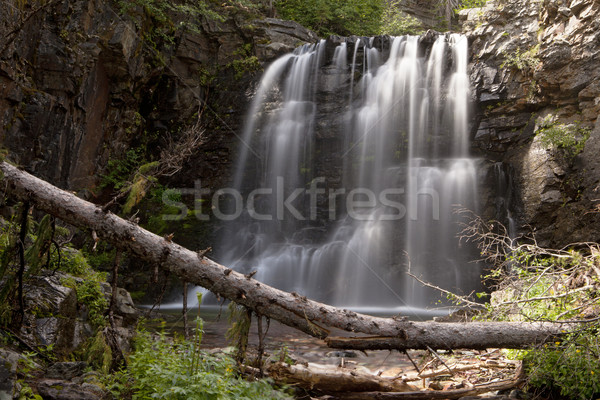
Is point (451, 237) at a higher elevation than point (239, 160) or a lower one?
lower

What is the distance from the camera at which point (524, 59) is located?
1269 cm

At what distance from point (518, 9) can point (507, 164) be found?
184 inches

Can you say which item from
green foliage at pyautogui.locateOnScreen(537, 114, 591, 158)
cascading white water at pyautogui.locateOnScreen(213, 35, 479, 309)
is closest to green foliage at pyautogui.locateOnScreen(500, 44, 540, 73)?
cascading white water at pyautogui.locateOnScreen(213, 35, 479, 309)

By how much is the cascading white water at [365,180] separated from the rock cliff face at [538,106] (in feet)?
2.58

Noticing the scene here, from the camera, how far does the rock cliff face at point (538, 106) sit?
36.5ft

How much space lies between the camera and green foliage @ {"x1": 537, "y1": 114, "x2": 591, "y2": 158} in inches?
442

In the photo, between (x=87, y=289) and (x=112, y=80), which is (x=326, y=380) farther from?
(x=112, y=80)

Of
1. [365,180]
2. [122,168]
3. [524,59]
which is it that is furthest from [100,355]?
[524,59]

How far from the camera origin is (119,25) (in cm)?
1318

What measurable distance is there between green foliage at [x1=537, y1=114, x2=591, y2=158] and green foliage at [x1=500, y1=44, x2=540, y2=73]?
200cm

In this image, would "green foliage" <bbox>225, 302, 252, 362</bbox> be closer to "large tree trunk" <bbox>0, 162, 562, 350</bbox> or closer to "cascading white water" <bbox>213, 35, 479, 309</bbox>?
"large tree trunk" <bbox>0, 162, 562, 350</bbox>

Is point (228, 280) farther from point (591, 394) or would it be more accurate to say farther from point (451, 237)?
point (451, 237)

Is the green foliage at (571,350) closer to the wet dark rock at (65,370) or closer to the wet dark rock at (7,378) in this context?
the wet dark rock at (65,370)

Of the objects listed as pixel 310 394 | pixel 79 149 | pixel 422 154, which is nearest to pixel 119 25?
pixel 79 149
